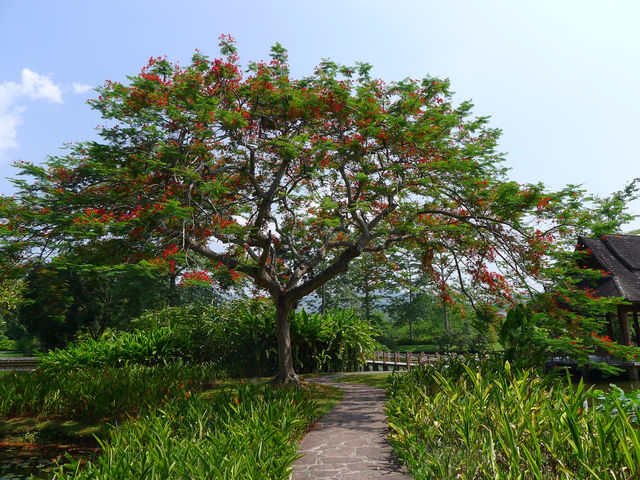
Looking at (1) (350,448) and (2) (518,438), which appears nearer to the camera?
(2) (518,438)

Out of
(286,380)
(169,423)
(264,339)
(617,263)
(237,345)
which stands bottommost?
(286,380)

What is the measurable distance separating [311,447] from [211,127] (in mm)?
7627

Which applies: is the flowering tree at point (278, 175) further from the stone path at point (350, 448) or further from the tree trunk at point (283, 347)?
the stone path at point (350, 448)

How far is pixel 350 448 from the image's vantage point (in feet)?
20.8

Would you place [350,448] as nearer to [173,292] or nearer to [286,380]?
[286,380]

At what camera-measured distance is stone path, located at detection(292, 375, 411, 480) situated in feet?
17.4

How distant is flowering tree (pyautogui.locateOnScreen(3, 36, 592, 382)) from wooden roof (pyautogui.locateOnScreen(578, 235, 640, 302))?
10.7m

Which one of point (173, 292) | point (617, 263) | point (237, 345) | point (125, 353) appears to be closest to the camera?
point (125, 353)

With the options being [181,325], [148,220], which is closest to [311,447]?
[148,220]

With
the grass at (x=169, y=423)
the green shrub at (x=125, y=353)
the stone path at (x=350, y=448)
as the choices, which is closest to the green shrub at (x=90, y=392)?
the grass at (x=169, y=423)

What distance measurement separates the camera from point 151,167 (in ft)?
32.2

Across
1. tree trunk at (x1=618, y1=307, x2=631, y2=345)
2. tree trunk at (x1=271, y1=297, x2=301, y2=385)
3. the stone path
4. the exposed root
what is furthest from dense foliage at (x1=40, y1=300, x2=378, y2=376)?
tree trunk at (x1=618, y1=307, x2=631, y2=345)

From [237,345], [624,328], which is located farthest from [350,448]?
[624,328]

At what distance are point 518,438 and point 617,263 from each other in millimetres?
19757
